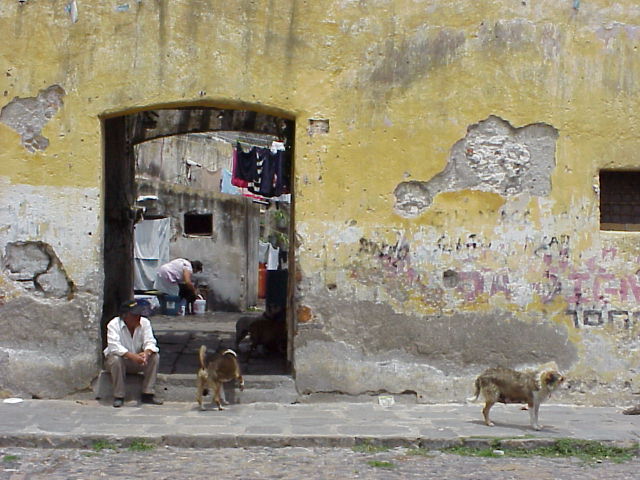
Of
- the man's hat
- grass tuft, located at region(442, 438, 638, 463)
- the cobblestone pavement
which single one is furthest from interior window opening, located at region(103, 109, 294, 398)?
grass tuft, located at region(442, 438, 638, 463)

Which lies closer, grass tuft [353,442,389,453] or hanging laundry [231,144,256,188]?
grass tuft [353,442,389,453]

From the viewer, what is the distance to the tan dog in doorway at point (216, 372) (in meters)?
7.87

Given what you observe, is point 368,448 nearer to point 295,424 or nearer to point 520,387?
point 295,424

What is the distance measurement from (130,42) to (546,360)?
519cm

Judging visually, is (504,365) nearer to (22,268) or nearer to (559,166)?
(559,166)

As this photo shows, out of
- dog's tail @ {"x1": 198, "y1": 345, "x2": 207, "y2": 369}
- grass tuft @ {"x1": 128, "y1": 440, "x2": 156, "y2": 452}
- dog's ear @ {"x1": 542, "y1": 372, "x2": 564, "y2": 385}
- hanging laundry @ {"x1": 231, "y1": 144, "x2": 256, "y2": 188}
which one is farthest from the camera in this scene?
hanging laundry @ {"x1": 231, "y1": 144, "x2": 256, "y2": 188}

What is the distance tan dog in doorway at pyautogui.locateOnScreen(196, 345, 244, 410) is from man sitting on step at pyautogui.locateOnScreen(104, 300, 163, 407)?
0.53 meters

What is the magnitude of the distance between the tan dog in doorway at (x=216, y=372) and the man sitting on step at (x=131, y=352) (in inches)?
20.8

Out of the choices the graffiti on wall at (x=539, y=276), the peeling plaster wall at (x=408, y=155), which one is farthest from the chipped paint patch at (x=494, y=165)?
the graffiti on wall at (x=539, y=276)

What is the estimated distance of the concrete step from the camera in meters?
8.28

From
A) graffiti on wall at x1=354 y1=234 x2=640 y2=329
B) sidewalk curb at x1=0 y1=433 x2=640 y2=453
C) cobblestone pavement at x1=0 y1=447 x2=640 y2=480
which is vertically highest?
graffiti on wall at x1=354 y1=234 x2=640 y2=329

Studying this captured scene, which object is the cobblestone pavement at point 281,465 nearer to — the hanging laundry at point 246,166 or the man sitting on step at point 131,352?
the man sitting on step at point 131,352

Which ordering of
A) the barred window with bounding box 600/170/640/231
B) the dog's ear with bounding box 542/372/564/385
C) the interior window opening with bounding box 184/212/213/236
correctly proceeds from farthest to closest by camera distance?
the interior window opening with bounding box 184/212/213/236 → the barred window with bounding box 600/170/640/231 → the dog's ear with bounding box 542/372/564/385

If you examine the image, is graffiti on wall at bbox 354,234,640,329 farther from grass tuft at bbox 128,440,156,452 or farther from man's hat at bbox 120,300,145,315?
grass tuft at bbox 128,440,156,452
